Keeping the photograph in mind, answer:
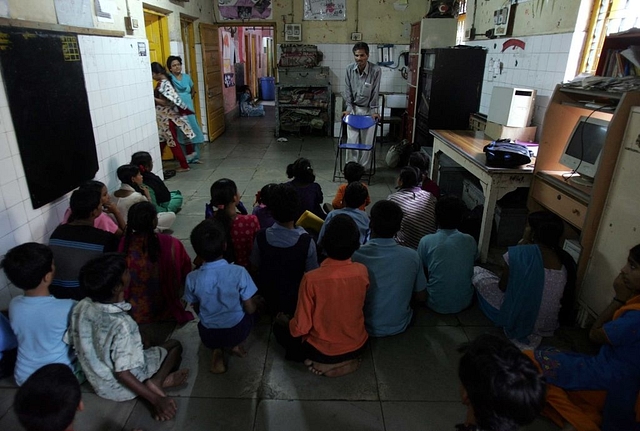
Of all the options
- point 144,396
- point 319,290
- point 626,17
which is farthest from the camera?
point 626,17

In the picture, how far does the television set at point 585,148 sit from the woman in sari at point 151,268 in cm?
272

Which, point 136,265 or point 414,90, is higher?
point 414,90

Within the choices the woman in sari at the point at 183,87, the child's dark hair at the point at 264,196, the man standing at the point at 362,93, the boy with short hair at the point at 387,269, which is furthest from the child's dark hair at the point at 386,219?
the woman in sari at the point at 183,87

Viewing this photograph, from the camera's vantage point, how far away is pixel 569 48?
346 cm

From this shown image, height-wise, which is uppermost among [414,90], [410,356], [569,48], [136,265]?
[569,48]

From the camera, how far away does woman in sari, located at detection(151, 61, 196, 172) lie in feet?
18.8

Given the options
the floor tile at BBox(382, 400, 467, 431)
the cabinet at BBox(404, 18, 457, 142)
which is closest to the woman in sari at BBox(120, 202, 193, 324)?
the floor tile at BBox(382, 400, 467, 431)

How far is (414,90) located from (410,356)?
526cm

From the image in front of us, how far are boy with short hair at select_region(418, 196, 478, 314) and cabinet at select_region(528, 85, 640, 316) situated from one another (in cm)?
67

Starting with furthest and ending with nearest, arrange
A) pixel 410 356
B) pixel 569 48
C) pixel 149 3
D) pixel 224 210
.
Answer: pixel 149 3 → pixel 569 48 → pixel 224 210 → pixel 410 356

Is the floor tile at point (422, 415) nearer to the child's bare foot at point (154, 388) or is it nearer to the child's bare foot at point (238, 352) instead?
the child's bare foot at point (238, 352)

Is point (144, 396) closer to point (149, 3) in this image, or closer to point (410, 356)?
point (410, 356)

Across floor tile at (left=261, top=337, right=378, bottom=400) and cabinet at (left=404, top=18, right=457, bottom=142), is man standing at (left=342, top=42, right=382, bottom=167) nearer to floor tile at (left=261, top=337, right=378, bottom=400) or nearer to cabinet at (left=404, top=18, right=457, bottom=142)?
cabinet at (left=404, top=18, right=457, bottom=142)

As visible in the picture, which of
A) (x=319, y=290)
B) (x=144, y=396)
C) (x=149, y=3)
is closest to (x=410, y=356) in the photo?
(x=319, y=290)
